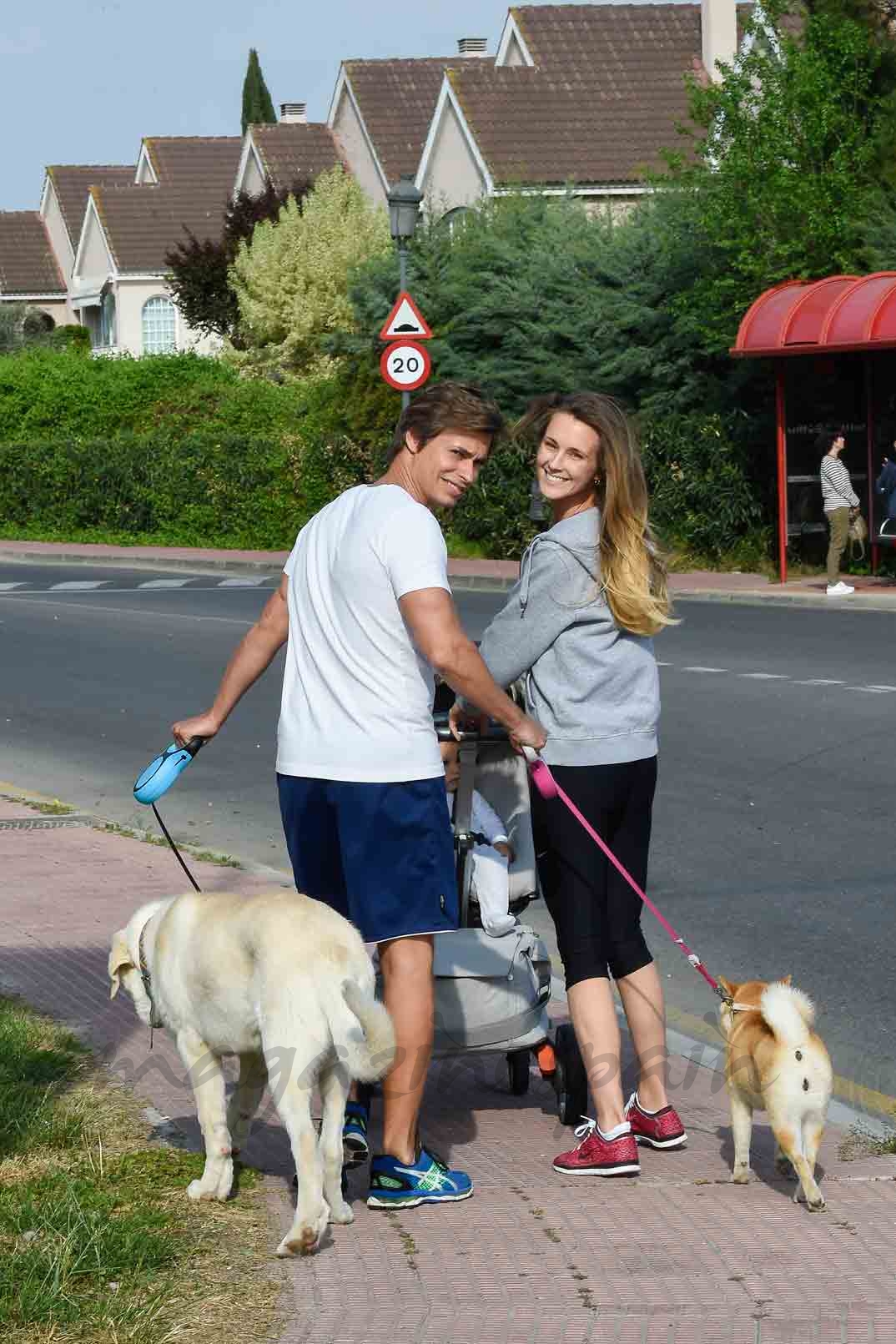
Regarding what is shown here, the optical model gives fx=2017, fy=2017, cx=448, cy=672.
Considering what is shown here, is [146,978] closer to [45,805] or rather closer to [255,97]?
[45,805]

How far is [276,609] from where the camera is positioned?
4.96 metres

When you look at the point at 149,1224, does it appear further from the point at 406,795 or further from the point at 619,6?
the point at 619,6

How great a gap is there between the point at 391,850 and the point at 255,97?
297 feet

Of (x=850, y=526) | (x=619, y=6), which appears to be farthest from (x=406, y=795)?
(x=619, y=6)

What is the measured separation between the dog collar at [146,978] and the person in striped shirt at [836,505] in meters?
18.3

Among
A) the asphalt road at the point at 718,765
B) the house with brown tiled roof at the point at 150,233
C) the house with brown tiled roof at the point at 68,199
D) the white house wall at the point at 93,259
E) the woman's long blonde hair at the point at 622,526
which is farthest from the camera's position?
the house with brown tiled roof at the point at 68,199

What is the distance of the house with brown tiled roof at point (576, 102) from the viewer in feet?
150

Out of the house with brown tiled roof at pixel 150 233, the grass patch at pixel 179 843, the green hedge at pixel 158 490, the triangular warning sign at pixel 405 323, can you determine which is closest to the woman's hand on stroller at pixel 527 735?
the grass patch at pixel 179 843

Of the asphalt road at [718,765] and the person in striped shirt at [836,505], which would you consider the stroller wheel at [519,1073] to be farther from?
the person in striped shirt at [836,505]

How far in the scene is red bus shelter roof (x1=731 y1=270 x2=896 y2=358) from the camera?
74.8ft

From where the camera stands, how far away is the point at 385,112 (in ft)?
181

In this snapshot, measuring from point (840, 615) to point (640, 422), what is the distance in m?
7.36

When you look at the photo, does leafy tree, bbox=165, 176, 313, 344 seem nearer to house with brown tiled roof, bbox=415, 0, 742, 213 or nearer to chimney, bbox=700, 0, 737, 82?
house with brown tiled roof, bbox=415, 0, 742, 213

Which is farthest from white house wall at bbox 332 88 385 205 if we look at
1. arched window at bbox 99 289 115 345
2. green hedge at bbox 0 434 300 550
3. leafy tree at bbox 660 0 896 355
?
leafy tree at bbox 660 0 896 355
